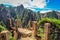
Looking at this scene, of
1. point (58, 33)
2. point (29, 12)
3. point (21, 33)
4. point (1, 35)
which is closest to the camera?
point (1, 35)

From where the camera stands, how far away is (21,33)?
12.3 metres

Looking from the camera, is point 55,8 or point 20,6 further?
point 20,6

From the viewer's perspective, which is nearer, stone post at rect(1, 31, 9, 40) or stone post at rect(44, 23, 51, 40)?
stone post at rect(1, 31, 9, 40)

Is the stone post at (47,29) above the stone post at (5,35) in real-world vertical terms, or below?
below

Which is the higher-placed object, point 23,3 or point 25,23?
point 23,3

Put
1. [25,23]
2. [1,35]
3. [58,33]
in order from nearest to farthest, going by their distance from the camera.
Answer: [1,35] → [58,33] → [25,23]

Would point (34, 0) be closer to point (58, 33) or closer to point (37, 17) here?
point (37, 17)

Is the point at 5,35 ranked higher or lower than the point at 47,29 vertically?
higher

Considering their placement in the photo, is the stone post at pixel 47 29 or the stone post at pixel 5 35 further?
the stone post at pixel 47 29

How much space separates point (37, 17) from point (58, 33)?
7904mm

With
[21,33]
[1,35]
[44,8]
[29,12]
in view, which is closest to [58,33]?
[21,33]

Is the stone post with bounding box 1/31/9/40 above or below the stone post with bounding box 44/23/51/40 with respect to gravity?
above

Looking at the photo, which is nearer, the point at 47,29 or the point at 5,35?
the point at 5,35

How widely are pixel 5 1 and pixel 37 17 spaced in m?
4.02
